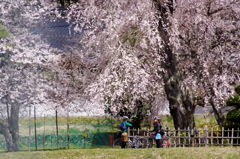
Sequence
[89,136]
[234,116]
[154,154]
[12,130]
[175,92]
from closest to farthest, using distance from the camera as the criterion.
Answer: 1. [154,154]
2. [175,92]
3. [234,116]
4. [12,130]
5. [89,136]

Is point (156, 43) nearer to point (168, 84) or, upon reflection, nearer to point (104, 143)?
point (168, 84)

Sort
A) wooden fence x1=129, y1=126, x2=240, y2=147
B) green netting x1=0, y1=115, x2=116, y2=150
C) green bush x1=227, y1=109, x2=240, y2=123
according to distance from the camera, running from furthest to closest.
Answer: green netting x1=0, y1=115, x2=116, y2=150, green bush x1=227, y1=109, x2=240, y2=123, wooden fence x1=129, y1=126, x2=240, y2=147

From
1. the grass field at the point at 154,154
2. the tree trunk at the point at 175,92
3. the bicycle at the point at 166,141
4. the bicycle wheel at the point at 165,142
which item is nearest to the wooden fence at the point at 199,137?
the bicycle at the point at 166,141

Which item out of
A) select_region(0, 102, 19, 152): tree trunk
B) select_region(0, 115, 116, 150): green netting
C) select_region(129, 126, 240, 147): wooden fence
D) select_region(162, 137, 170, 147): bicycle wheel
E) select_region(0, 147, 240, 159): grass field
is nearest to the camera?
select_region(0, 147, 240, 159): grass field

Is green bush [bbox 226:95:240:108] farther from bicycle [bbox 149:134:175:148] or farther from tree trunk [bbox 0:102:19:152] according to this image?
tree trunk [bbox 0:102:19:152]

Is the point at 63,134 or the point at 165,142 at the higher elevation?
the point at 63,134

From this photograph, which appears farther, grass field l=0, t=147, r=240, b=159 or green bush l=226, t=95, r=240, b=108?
green bush l=226, t=95, r=240, b=108

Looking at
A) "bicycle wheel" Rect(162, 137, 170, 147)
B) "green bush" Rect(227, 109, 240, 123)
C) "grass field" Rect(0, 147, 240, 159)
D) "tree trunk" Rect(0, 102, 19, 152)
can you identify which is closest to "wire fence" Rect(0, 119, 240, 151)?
"bicycle wheel" Rect(162, 137, 170, 147)

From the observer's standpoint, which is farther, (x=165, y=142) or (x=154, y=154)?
(x=165, y=142)

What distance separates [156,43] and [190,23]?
192 centimetres

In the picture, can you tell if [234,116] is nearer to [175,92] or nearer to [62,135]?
[175,92]

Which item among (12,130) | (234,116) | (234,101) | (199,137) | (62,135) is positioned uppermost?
(234,101)

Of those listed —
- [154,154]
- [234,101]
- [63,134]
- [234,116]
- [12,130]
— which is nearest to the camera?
[154,154]

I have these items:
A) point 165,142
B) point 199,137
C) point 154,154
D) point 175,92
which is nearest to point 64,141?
point 165,142
